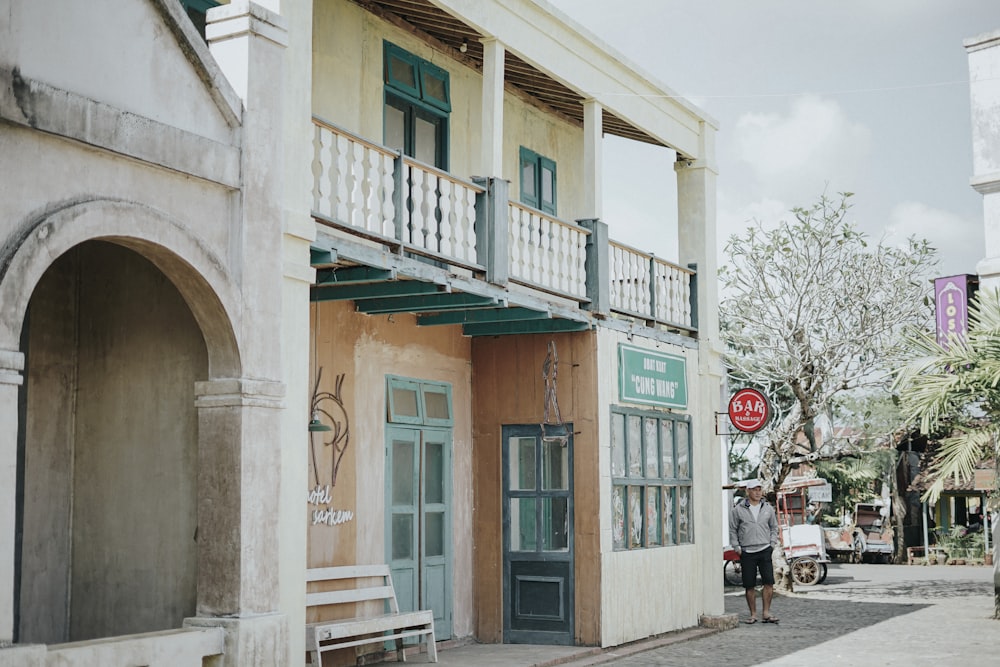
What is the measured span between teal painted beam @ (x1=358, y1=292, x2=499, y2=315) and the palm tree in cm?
606

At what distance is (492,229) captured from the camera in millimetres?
11250

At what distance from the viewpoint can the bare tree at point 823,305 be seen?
21.6 meters

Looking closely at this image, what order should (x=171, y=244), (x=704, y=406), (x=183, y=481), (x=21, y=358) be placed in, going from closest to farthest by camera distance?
1. (x=21, y=358)
2. (x=171, y=244)
3. (x=183, y=481)
4. (x=704, y=406)

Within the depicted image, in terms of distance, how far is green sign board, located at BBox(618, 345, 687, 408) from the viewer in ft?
44.9

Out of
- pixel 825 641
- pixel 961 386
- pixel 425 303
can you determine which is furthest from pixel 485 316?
pixel 961 386

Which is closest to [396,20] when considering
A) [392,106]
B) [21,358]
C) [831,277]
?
[392,106]

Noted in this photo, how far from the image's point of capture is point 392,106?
40.9 ft

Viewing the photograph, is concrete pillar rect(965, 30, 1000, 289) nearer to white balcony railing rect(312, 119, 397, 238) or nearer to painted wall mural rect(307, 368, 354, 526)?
painted wall mural rect(307, 368, 354, 526)

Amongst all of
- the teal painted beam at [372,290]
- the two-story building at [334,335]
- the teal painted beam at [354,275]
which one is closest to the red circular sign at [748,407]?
the two-story building at [334,335]

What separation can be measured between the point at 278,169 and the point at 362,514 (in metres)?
4.17

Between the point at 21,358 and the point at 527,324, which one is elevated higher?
the point at 527,324

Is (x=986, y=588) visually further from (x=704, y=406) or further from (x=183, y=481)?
→ (x=183, y=481)

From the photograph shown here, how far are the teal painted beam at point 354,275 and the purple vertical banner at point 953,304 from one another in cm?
995

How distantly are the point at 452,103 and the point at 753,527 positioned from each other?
6.74 m
